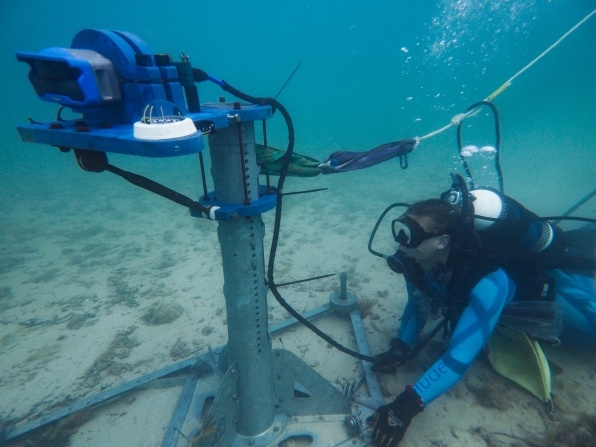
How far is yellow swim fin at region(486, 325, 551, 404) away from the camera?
3.34m

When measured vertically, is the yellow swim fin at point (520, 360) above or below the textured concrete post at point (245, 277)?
below

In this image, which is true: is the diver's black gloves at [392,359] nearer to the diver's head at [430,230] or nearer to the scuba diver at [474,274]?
the scuba diver at [474,274]

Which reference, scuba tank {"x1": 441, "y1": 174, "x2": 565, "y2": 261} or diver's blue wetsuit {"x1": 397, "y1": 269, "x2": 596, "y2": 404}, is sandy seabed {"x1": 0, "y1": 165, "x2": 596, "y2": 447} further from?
scuba tank {"x1": 441, "y1": 174, "x2": 565, "y2": 261}

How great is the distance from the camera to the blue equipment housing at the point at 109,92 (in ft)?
3.95

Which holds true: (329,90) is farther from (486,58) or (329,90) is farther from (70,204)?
(70,204)

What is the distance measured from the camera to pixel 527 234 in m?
3.11

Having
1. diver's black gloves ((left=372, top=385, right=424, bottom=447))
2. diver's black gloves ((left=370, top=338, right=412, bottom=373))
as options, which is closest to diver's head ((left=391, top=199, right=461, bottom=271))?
diver's black gloves ((left=372, top=385, right=424, bottom=447))

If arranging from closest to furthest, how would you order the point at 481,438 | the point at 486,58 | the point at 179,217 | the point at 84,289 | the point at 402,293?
the point at 481,438
the point at 402,293
the point at 84,289
the point at 179,217
the point at 486,58

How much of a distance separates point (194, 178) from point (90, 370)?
16.2m

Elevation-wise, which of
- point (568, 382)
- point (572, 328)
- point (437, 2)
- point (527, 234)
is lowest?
point (568, 382)

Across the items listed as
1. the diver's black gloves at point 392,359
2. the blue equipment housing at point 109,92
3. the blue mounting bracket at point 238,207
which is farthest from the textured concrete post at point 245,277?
the diver's black gloves at point 392,359

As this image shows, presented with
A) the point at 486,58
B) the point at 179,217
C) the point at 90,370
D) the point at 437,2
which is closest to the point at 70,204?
the point at 179,217

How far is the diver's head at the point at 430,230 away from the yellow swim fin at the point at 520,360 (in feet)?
5.36

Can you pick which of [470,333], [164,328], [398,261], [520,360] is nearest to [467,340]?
[470,333]
